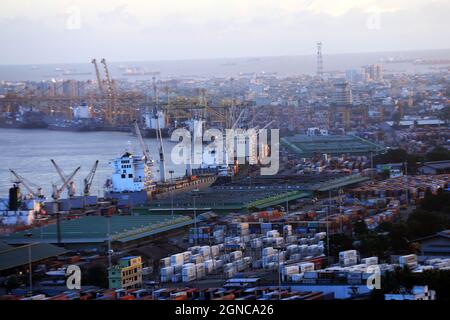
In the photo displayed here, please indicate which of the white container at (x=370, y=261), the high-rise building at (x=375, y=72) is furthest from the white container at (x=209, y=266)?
the high-rise building at (x=375, y=72)

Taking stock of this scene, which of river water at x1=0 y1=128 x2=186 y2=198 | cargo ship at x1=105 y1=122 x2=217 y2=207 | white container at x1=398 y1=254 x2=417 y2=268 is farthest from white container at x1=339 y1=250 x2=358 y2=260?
river water at x1=0 y1=128 x2=186 y2=198

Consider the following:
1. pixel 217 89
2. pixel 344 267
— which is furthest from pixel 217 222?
pixel 217 89

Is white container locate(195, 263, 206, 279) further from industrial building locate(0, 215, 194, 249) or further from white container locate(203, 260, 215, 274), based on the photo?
industrial building locate(0, 215, 194, 249)

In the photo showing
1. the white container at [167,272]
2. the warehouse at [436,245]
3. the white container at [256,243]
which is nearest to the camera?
the white container at [167,272]

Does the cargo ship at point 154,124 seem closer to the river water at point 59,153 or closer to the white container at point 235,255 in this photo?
the river water at point 59,153

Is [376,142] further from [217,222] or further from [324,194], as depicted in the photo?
[217,222]

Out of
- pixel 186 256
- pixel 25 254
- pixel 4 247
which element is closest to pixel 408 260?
pixel 186 256

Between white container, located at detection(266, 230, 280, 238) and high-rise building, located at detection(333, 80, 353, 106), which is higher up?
white container, located at detection(266, 230, 280, 238)
